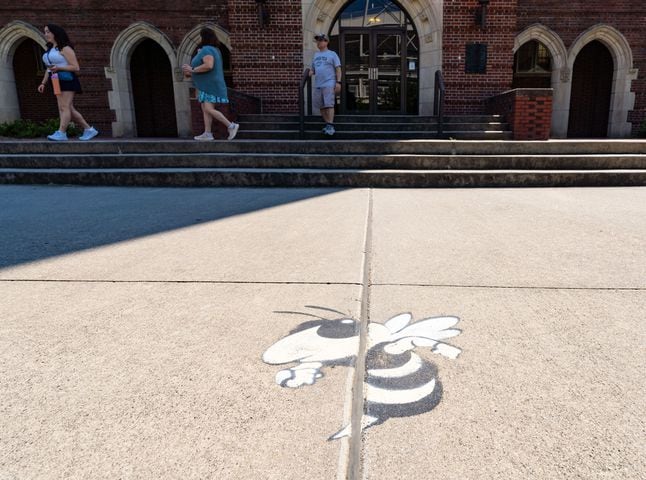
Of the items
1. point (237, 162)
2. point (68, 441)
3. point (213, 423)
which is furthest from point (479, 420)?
point (237, 162)

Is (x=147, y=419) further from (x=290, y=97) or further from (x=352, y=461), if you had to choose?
(x=290, y=97)

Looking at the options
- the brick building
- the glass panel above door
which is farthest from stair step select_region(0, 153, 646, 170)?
the glass panel above door

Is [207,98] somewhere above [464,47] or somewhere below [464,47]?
below

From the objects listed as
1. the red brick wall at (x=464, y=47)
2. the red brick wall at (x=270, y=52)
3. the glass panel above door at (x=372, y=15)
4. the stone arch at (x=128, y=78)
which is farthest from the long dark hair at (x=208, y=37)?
the stone arch at (x=128, y=78)

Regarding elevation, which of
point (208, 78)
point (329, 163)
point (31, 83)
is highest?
point (31, 83)

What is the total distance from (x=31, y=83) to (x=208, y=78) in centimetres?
1148

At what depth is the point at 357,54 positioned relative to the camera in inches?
469

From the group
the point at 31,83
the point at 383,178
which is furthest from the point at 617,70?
the point at 31,83

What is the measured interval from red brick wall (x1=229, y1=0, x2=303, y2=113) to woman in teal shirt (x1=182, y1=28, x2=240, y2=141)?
3237 mm

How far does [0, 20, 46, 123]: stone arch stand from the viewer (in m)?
13.4

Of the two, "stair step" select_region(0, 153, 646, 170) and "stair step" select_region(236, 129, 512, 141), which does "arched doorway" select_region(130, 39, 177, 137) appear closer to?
"stair step" select_region(236, 129, 512, 141)

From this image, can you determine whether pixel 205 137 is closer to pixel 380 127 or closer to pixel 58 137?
pixel 58 137

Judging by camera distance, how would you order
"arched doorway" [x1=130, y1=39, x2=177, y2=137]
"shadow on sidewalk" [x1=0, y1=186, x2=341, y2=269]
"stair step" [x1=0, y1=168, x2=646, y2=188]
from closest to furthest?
"shadow on sidewalk" [x1=0, y1=186, x2=341, y2=269] < "stair step" [x1=0, y1=168, x2=646, y2=188] < "arched doorway" [x1=130, y1=39, x2=177, y2=137]

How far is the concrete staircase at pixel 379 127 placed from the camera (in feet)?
27.5
